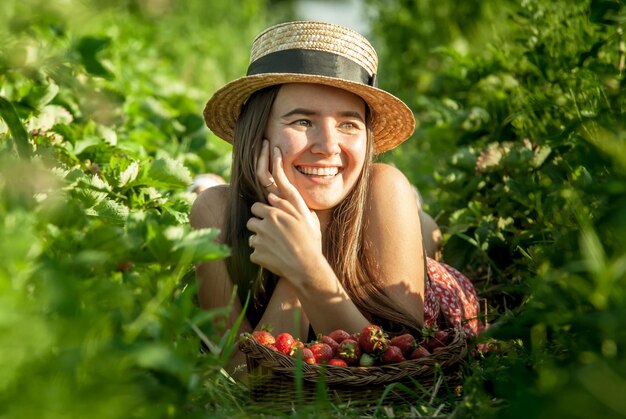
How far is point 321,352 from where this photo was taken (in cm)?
243

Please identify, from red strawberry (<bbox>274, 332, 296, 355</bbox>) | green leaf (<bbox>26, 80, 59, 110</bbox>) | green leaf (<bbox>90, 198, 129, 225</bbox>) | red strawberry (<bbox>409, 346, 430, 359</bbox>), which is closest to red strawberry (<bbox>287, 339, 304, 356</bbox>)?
red strawberry (<bbox>274, 332, 296, 355</bbox>)

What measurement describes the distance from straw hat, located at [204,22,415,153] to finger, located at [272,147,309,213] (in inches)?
12.5

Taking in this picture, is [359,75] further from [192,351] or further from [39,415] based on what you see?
[39,415]

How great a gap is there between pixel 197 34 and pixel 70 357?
10923 mm

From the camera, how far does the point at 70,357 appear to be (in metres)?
1.31

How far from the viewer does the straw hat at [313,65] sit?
2.92 meters

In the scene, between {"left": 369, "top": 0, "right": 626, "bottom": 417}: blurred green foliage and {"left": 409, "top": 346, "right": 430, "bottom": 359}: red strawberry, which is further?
{"left": 409, "top": 346, "right": 430, "bottom": 359}: red strawberry

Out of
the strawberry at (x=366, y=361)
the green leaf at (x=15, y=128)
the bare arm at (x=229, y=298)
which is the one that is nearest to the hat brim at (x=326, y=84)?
the bare arm at (x=229, y=298)

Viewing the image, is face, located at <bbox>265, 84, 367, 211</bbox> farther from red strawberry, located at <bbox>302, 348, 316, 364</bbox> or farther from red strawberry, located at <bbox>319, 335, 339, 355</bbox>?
red strawberry, located at <bbox>302, 348, 316, 364</bbox>

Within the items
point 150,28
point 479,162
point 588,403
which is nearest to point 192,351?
point 588,403

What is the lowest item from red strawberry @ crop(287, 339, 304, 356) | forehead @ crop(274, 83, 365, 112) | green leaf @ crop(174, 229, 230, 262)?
red strawberry @ crop(287, 339, 304, 356)

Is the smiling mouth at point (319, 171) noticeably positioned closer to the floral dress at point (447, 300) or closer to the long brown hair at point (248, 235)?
the long brown hair at point (248, 235)

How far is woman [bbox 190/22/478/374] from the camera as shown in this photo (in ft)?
9.37

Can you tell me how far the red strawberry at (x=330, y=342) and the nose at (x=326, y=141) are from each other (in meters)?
0.70
